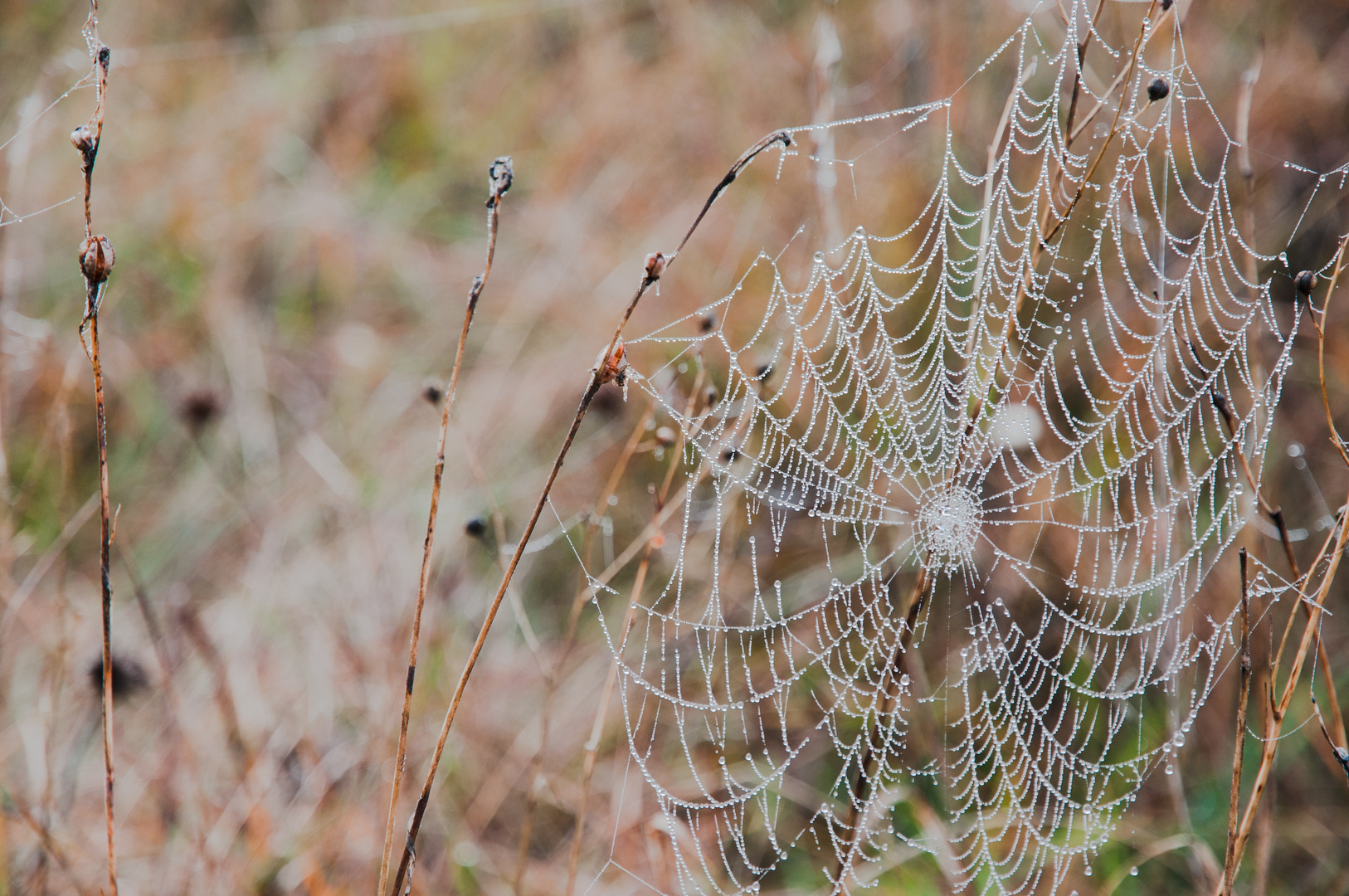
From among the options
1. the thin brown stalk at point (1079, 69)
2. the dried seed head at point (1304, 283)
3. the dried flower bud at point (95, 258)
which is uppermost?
the thin brown stalk at point (1079, 69)

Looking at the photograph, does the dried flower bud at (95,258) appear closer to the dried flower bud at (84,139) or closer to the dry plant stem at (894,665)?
the dried flower bud at (84,139)

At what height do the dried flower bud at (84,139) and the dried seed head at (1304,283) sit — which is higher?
the dried seed head at (1304,283)

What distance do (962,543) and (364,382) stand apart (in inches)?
78.0

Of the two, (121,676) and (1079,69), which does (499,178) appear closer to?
(1079,69)

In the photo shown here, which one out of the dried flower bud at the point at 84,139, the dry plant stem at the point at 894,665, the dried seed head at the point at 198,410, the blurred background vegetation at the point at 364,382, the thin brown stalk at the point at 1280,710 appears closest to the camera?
the dried flower bud at the point at 84,139

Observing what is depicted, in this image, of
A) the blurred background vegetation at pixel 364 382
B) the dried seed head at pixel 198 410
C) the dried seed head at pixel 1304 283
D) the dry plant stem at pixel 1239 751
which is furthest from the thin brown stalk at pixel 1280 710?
the dried seed head at pixel 198 410

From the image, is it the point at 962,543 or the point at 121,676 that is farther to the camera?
the point at 962,543

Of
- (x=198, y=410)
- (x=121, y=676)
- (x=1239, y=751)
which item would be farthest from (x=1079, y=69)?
(x=198, y=410)

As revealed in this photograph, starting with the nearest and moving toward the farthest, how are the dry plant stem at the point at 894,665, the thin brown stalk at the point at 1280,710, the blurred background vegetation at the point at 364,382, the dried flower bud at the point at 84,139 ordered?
A: the dried flower bud at the point at 84,139 → the thin brown stalk at the point at 1280,710 → the dry plant stem at the point at 894,665 → the blurred background vegetation at the point at 364,382

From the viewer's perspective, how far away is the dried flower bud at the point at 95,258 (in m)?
0.88

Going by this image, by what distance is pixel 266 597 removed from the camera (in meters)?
2.29

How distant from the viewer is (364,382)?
116 inches

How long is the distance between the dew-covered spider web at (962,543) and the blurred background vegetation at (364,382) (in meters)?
0.17

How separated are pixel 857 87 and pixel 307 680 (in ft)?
9.10
